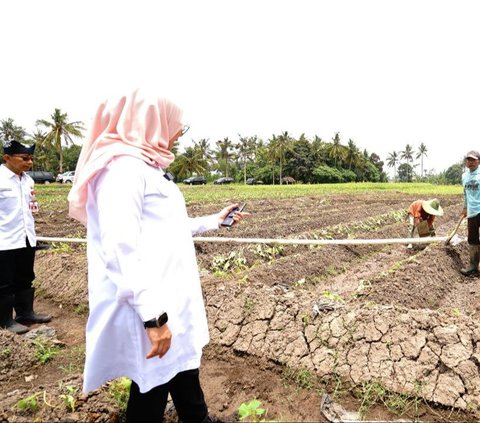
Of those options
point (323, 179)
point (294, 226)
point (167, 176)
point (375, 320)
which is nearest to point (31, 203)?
point (167, 176)

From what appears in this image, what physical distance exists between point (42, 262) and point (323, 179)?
142 feet

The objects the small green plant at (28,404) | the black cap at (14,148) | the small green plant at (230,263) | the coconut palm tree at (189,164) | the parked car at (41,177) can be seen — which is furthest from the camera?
the coconut palm tree at (189,164)

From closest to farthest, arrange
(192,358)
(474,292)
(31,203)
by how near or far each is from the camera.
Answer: (192,358)
(31,203)
(474,292)

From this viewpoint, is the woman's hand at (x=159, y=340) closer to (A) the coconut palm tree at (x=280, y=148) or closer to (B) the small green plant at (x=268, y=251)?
(B) the small green plant at (x=268, y=251)

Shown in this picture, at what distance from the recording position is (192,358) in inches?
67.7

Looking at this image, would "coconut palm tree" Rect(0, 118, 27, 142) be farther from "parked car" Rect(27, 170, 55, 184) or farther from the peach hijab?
the peach hijab

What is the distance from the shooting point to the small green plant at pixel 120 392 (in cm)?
227

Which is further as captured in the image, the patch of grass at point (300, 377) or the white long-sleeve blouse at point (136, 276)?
the patch of grass at point (300, 377)

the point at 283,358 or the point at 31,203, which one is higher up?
the point at 31,203

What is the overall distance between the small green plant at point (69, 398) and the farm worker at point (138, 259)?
0.61 metres

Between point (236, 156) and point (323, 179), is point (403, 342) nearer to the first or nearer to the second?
point (323, 179)

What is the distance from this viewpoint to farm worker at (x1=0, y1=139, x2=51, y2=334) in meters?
3.65

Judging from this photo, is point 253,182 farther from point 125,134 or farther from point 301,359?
point 125,134

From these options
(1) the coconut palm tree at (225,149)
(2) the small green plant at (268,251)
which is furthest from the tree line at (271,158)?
(2) the small green plant at (268,251)
